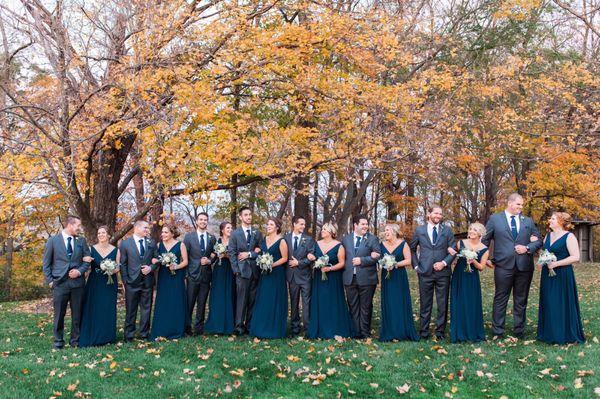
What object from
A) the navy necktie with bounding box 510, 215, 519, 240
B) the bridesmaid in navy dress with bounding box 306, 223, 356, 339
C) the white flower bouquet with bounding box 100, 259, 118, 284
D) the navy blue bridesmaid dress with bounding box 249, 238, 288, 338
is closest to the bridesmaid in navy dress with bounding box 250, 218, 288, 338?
the navy blue bridesmaid dress with bounding box 249, 238, 288, 338

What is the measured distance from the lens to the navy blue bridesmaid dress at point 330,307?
8617mm

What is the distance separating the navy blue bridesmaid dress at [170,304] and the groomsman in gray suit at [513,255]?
15.3 ft

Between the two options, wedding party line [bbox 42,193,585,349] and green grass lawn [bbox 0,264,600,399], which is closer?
green grass lawn [bbox 0,264,600,399]

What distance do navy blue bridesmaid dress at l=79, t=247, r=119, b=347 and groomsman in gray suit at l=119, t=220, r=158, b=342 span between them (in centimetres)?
19

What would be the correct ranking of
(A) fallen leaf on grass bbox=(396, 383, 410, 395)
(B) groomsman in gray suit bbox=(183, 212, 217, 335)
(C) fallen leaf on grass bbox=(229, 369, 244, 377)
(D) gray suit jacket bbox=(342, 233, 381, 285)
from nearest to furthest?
1. (A) fallen leaf on grass bbox=(396, 383, 410, 395)
2. (C) fallen leaf on grass bbox=(229, 369, 244, 377)
3. (D) gray suit jacket bbox=(342, 233, 381, 285)
4. (B) groomsman in gray suit bbox=(183, 212, 217, 335)

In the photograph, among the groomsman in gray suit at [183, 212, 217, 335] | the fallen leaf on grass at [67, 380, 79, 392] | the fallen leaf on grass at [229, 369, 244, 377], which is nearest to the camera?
the fallen leaf on grass at [67, 380, 79, 392]

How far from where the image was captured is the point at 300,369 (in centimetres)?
661

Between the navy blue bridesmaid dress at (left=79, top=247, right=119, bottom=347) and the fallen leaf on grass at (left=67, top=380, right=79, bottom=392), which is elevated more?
the navy blue bridesmaid dress at (left=79, top=247, right=119, bottom=347)

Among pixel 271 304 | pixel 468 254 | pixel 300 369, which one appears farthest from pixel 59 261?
pixel 468 254

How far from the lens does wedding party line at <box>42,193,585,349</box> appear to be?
8.11 metres

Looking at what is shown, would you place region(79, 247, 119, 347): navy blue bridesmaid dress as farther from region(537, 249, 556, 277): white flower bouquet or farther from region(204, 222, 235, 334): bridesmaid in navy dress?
region(537, 249, 556, 277): white flower bouquet

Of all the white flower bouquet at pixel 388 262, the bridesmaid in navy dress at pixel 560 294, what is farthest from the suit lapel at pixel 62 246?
the bridesmaid in navy dress at pixel 560 294

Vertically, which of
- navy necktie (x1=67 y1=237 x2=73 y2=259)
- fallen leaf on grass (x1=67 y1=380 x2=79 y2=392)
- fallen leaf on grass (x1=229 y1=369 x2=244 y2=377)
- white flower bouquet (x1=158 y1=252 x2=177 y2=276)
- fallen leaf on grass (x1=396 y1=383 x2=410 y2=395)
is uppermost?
navy necktie (x1=67 y1=237 x2=73 y2=259)

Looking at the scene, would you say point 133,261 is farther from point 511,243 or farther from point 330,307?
point 511,243
